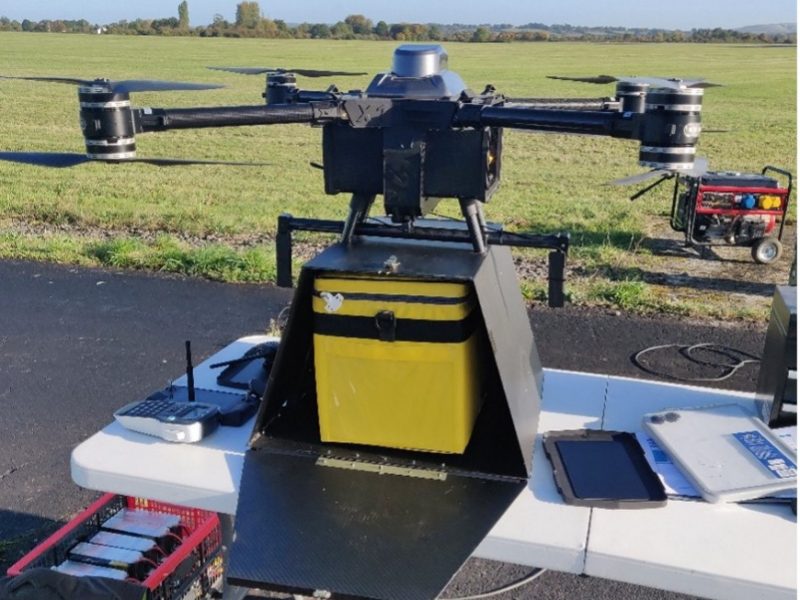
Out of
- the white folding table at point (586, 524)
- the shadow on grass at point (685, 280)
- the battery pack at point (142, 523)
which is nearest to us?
the white folding table at point (586, 524)

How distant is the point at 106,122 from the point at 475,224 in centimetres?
81

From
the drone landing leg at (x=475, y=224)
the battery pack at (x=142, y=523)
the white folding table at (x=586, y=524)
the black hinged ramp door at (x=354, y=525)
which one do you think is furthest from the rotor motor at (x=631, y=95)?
the battery pack at (x=142, y=523)

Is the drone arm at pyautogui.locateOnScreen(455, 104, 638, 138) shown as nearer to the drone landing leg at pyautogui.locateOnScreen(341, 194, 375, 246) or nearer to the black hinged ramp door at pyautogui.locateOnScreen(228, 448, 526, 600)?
the drone landing leg at pyautogui.locateOnScreen(341, 194, 375, 246)

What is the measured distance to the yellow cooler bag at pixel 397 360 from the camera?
173 centimetres

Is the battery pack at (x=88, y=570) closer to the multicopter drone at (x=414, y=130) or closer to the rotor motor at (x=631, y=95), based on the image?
the multicopter drone at (x=414, y=130)

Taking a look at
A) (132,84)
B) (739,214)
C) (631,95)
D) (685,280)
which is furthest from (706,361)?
(132,84)

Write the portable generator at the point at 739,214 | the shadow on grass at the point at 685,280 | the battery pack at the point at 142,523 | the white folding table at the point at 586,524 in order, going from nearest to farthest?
the white folding table at the point at 586,524
the battery pack at the point at 142,523
the shadow on grass at the point at 685,280
the portable generator at the point at 739,214

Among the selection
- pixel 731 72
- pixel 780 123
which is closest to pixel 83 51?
pixel 731 72

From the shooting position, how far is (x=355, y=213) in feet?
6.41

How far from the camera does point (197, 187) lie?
36.1ft

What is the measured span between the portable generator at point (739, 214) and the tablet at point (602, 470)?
5631 millimetres

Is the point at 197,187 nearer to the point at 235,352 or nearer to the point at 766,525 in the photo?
the point at 235,352

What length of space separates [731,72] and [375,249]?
35.9 m

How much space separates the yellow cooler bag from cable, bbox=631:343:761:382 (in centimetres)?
308
